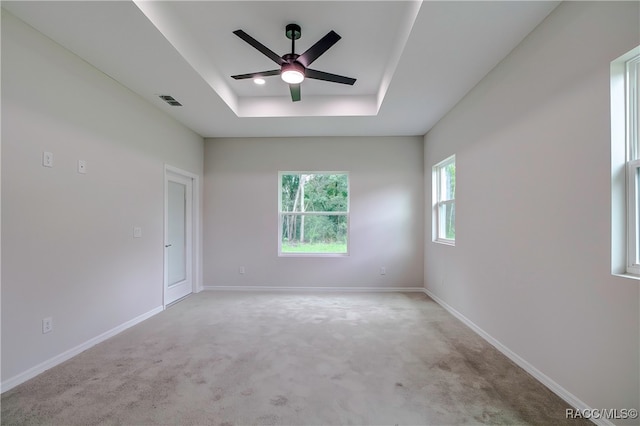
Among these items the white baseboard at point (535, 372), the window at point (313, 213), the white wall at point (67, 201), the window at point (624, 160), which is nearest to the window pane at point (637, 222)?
the window at point (624, 160)

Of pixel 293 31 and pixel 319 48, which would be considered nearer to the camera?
pixel 319 48

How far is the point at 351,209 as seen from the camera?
188 inches

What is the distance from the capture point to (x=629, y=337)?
57.9 inches

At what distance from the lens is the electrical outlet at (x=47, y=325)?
2201 mm

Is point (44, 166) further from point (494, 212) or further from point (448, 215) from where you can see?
point (448, 215)

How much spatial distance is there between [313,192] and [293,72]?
2692mm

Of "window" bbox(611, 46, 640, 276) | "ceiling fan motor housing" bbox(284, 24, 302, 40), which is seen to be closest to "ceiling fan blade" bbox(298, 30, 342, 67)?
"ceiling fan motor housing" bbox(284, 24, 302, 40)

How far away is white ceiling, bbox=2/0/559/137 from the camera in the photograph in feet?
6.52

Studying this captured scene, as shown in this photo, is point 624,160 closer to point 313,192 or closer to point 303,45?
point 303,45

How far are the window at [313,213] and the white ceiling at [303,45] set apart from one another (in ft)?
4.39

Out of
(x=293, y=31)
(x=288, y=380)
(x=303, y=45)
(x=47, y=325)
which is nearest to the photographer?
(x=288, y=380)

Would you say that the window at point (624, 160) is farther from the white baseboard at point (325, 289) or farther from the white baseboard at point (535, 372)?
the white baseboard at point (325, 289)

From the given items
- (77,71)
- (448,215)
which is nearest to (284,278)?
(448,215)

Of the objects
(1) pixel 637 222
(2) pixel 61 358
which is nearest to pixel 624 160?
(1) pixel 637 222
